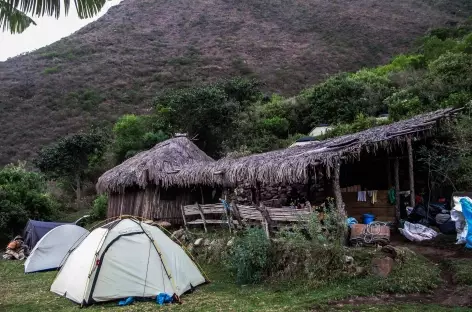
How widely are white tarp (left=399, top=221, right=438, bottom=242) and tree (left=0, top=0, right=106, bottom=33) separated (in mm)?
7779

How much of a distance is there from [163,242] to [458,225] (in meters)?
6.04

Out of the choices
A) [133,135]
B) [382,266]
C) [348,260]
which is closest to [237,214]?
[348,260]

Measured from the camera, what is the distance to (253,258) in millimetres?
8797

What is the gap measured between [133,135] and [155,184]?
9373 millimetres

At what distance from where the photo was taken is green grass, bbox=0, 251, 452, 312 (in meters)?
7.11

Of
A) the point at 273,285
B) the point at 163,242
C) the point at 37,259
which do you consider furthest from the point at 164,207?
the point at 273,285

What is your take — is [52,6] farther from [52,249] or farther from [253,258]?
[52,249]

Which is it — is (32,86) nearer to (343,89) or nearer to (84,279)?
(343,89)

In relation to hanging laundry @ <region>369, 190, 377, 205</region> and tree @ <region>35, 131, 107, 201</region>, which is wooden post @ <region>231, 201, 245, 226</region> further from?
tree @ <region>35, 131, 107, 201</region>

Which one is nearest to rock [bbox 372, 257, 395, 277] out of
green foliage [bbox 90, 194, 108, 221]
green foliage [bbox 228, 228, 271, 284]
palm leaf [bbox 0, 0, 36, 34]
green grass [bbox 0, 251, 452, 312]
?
green grass [bbox 0, 251, 452, 312]

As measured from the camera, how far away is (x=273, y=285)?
8.39m

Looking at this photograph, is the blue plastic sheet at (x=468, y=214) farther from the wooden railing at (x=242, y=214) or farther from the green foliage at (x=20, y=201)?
the green foliage at (x=20, y=201)

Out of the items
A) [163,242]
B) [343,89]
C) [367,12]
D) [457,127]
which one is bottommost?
[163,242]

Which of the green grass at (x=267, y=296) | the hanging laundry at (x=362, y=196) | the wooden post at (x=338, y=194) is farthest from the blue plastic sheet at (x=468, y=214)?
the hanging laundry at (x=362, y=196)
